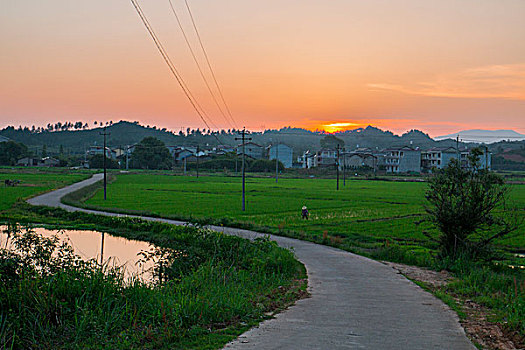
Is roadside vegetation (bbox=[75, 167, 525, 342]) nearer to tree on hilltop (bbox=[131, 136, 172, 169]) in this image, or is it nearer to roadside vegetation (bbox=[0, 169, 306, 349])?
roadside vegetation (bbox=[0, 169, 306, 349])

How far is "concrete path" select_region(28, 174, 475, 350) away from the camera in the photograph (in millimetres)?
8172

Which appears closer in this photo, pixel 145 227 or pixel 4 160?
pixel 145 227

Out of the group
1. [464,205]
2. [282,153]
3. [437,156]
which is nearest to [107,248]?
[464,205]

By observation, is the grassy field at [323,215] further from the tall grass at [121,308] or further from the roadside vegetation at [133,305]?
the tall grass at [121,308]

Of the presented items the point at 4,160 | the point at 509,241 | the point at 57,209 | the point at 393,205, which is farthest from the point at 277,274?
the point at 4,160

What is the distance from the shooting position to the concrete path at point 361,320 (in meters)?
8.17

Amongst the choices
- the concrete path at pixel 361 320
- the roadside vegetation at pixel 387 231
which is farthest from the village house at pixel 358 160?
the concrete path at pixel 361 320

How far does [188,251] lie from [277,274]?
726cm

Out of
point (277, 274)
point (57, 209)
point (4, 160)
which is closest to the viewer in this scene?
point (277, 274)

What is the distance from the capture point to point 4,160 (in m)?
139

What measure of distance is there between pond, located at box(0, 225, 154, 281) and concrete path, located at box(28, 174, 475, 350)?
268 inches

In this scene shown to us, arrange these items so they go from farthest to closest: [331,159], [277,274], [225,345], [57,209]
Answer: [331,159], [57,209], [277,274], [225,345]

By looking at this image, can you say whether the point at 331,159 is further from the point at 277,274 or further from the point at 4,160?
the point at 277,274

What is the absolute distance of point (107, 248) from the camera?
24047 mm
